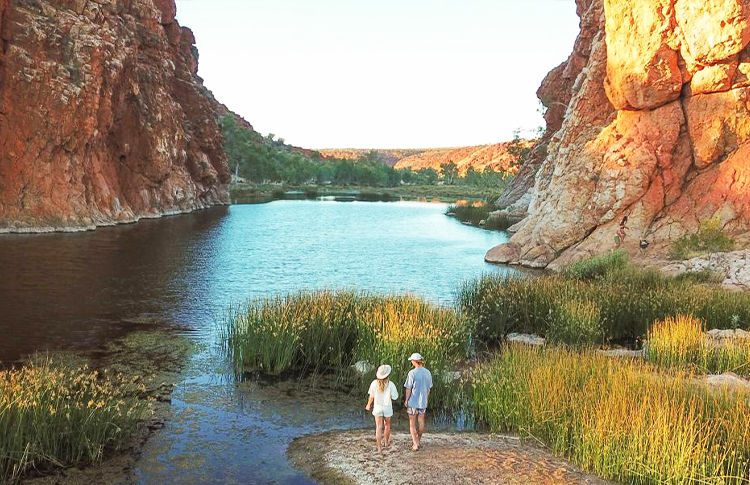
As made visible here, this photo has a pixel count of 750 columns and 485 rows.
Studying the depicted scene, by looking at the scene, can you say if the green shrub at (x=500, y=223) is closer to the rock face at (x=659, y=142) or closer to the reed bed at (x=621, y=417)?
the rock face at (x=659, y=142)

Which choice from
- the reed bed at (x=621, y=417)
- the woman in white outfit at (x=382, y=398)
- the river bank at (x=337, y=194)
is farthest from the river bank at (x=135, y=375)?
the river bank at (x=337, y=194)

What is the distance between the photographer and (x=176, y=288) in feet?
88.7

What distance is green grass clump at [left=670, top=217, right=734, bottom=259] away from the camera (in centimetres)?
2783

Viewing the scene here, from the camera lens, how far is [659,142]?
105 feet

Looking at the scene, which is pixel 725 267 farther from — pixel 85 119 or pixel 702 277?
pixel 85 119

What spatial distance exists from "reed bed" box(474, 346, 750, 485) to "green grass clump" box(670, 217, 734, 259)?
17974 mm

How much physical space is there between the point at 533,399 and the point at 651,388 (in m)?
2.00

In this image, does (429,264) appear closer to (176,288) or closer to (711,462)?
(176,288)

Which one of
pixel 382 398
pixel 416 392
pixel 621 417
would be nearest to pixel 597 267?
pixel 621 417

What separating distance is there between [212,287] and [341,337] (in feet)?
41.6

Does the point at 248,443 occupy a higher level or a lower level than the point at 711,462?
lower

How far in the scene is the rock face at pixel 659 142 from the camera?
2952cm

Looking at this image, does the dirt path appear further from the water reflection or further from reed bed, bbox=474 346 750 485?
the water reflection

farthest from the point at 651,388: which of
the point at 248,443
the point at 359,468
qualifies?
the point at 248,443
